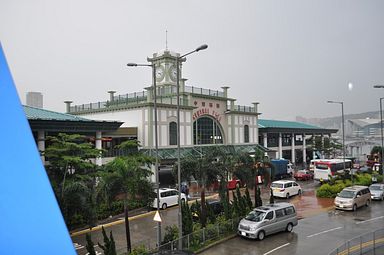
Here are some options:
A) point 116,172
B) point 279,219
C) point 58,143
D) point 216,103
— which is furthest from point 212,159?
point 216,103

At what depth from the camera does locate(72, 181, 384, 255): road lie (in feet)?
54.6

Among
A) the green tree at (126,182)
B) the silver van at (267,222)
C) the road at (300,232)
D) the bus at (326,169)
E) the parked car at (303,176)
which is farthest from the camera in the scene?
the parked car at (303,176)

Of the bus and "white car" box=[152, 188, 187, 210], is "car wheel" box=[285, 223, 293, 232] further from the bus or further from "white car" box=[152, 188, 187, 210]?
the bus

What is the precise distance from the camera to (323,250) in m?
16.0

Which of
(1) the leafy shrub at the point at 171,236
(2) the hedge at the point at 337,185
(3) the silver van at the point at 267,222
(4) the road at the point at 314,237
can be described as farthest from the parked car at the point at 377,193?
(1) the leafy shrub at the point at 171,236

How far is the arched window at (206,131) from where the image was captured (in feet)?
138

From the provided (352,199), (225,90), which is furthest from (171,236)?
(225,90)

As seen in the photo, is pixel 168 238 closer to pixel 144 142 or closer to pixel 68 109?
pixel 144 142

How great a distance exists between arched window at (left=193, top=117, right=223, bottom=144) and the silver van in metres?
23.7

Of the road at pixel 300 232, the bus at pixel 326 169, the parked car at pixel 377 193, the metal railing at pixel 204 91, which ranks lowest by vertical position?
the road at pixel 300 232

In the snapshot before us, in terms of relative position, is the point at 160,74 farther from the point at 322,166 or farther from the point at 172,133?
the point at 322,166

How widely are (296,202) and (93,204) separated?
19782 mm

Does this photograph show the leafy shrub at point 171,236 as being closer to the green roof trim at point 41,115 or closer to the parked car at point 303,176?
the green roof trim at point 41,115

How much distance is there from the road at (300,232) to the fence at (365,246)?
3.76ft
